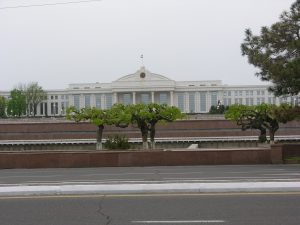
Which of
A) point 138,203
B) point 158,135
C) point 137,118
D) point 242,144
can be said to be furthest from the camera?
point 158,135

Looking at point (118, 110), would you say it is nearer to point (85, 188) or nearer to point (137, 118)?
point (137, 118)

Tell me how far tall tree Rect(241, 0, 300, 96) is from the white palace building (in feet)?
325

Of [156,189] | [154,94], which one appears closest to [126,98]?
[154,94]

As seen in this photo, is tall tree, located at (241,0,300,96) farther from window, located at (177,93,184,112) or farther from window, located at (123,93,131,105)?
window, located at (177,93,184,112)

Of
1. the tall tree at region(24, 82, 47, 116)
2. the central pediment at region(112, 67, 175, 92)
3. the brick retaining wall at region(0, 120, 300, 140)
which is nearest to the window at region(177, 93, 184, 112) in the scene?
the central pediment at region(112, 67, 175, 92)

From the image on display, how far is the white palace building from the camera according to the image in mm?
129125

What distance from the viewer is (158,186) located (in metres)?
14.2

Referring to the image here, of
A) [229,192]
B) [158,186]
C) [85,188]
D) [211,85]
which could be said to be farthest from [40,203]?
[211,85]

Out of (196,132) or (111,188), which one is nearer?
(111,188)

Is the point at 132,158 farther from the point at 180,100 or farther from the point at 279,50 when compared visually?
the point at 180,100

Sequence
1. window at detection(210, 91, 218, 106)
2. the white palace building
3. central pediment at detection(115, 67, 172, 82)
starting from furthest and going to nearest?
1. window at detection(210, 91, 218, 106)
2. the white palace building
3. central pediment at detection(115, 67, 172, 82)

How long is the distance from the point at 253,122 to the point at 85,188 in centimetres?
3182

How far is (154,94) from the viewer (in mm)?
131375

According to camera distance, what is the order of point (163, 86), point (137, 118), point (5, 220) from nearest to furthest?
point (5, 220) < point (137, 118) < point (163, 86)
